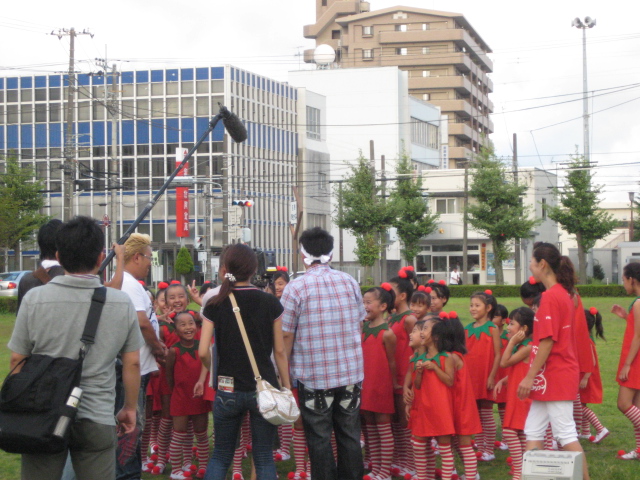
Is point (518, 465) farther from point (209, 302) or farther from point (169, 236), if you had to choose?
point (169, 236)

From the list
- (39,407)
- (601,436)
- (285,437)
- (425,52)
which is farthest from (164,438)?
(425,52)

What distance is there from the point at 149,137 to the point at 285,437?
57582 millimetres

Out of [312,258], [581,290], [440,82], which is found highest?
[440,82]

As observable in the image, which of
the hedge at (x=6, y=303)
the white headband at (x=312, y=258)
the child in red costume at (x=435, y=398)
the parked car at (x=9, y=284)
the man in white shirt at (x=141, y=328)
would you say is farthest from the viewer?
the parked car at (x=9, y=284)

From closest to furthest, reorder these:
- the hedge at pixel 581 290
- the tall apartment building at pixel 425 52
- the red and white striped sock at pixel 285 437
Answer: the red and white striped sock at pixel 285 437 → the hedge at pixel 581 290 → the tall apartment building at pixel 425 52

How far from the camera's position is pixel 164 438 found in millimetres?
7496

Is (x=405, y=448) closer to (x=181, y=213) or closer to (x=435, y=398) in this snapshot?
(x=435, y=398)

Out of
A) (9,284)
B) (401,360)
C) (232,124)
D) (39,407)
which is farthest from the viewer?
(9,284)

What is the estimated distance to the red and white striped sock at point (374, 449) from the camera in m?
6.96

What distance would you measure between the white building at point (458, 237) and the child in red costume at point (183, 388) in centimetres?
5453

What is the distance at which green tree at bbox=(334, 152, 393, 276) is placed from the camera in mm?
52219

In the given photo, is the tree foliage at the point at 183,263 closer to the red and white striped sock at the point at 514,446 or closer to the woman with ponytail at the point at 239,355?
the red and white striped sock at the point at 514,446

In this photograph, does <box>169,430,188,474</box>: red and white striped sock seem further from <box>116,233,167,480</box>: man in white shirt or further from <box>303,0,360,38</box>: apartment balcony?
<box>303,0,360,38</box>: apartment balcony

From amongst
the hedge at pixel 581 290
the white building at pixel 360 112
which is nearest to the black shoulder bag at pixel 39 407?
the hedge at pixel 581 290
